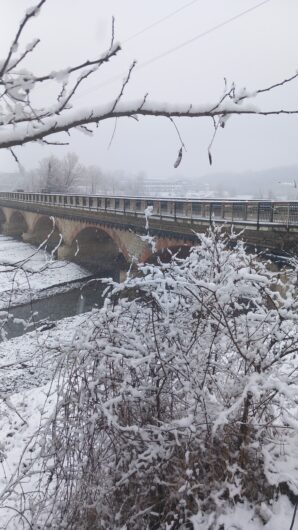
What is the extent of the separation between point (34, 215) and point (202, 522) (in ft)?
133

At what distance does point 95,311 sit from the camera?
3.95m

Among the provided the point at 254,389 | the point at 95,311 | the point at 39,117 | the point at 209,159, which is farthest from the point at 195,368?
the point at 39,117

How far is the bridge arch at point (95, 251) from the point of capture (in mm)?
31953

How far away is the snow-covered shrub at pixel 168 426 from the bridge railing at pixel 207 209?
31.3ft

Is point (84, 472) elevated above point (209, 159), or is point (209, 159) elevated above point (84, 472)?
point (209, 159)

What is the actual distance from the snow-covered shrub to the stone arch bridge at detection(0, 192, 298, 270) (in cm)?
123

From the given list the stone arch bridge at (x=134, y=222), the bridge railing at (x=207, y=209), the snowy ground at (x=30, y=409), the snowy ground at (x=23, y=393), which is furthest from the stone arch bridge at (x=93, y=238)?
the snowy ground at (x=30, y=409)

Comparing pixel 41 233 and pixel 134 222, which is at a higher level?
pixel 134 222

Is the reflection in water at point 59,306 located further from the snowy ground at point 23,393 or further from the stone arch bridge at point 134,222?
the stone arch bridge at point 134,222

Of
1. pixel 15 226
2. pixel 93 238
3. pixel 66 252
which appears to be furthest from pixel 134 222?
pixel 15 226

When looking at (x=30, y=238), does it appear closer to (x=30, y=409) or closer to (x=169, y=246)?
(x=169, y=246)

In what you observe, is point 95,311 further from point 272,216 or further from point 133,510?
point 272,216

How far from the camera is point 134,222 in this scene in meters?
23.0

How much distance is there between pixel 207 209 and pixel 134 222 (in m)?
7.01
